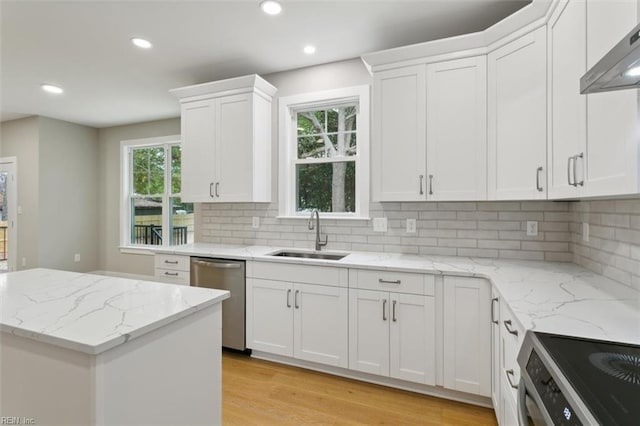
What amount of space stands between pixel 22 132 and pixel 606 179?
7.11 meters

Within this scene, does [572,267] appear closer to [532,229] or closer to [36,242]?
[532,229]

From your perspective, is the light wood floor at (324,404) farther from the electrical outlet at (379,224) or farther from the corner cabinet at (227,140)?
the corner cabinet at (227,140)

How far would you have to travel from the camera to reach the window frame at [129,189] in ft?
16.9

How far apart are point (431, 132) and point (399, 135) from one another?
0.79ft

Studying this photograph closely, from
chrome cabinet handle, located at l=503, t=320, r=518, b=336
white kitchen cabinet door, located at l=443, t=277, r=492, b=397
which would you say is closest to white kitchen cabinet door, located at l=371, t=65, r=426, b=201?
white kitchen cabinet door, located at l=443, t=277, r=492, b=397

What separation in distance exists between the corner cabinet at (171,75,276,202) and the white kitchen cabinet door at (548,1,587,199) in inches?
91.3

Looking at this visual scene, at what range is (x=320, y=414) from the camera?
2064mm

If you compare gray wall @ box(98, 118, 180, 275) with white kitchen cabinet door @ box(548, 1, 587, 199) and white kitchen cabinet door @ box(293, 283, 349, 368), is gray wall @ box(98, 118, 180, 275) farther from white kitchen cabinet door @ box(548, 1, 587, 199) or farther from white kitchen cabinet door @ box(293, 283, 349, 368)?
white kitchen cabinet door @ box(548, 1, 587, 199)

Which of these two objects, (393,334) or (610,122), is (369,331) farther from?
(610,122)

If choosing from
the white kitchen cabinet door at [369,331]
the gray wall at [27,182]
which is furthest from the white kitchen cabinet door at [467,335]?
the gray wall at [27,182]

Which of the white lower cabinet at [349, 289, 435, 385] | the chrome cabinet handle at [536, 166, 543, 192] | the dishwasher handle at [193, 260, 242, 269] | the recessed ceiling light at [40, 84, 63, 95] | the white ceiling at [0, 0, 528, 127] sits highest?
the recessed ceiling light at [40, 84, 63, 95]

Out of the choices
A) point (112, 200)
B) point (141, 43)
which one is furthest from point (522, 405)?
point (112, 200)

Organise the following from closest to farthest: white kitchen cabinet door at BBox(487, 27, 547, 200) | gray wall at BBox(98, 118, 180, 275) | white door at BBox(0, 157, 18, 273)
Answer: white kitchen cabinet door at BBox(487, 27, 547, 200)
white door at BBox(0, 157, 18, 273)
gray wall at BBox(98, 118, 180, 275)

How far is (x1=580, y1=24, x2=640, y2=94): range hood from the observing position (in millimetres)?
786
